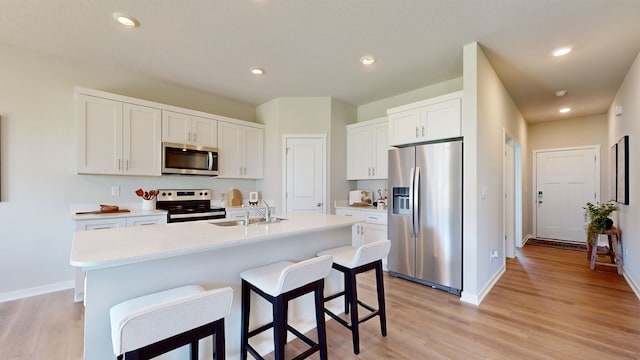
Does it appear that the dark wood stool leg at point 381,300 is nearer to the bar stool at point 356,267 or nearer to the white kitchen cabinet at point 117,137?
the bar stool at point 356,267

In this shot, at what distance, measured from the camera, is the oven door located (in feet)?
10.8

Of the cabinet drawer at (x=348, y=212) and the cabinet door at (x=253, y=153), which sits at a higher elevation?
the cabinet door at (x=253, y=153)

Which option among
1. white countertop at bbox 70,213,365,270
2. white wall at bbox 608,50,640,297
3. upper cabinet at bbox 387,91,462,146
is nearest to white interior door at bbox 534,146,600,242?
white wall at bbox 608,50,640,297

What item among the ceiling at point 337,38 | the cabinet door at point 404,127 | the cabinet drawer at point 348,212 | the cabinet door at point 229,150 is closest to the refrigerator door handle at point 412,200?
the cabinet door at point 404,127

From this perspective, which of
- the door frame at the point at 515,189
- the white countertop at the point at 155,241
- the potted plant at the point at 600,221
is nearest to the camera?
the white countertop at the point at 155,241

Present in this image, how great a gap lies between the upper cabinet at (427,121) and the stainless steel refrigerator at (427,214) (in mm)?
146

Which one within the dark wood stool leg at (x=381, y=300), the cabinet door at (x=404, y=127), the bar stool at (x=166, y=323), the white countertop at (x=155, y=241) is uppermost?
the cabinet door at (x=404, y=127)

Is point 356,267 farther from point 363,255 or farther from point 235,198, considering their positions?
point 235,198

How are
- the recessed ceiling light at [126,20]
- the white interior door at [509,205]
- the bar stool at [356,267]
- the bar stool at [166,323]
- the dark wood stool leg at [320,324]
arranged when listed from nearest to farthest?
1. the bar stool at [166,323]
2. the dark wood stool leg at [320,324]
3. the bar stool at [356,267]
4. the recessed ceiling light at [126,20]
5. the white interior door at [509,205]

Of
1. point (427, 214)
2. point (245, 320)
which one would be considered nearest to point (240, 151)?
point (427, 214)

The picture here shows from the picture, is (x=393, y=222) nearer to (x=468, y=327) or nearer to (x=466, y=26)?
(x=468, y=327)

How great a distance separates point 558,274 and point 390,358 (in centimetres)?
322

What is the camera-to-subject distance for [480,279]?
281 centimetres

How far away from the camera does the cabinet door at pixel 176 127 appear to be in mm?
3531
